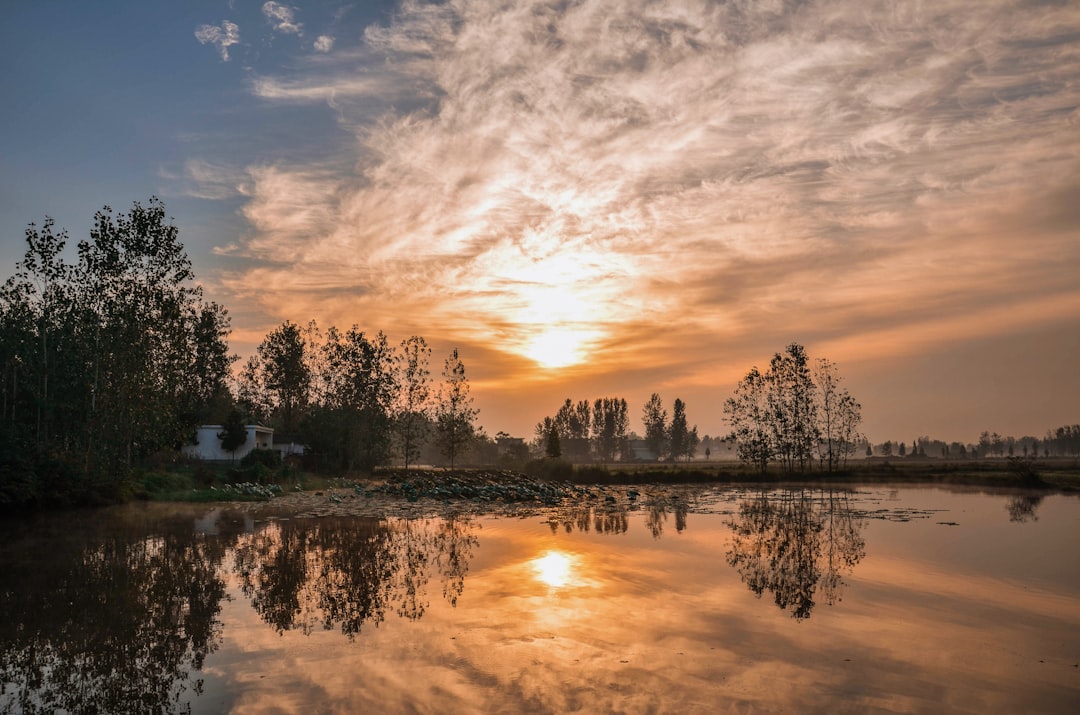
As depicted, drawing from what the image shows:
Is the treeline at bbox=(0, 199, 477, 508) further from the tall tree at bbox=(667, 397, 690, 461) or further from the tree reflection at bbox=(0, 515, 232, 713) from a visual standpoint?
the tall tree at bbox=(667, 397, 690, 461)

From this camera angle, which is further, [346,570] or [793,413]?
[793,413]

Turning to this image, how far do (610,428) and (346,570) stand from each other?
157m

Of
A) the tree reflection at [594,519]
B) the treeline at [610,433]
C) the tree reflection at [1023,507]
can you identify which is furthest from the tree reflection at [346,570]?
the treeline at [610,433]

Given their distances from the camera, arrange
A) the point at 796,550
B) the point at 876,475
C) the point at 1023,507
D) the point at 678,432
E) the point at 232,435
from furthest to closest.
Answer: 1. the point at 678,432
2. the point at 876,475
3. the point at 232,435
4. the point at 1023,507
5. the point at 796,550

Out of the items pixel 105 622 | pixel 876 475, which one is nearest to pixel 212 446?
pixel 105 622

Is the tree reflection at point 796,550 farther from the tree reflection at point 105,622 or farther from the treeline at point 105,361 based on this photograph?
the treeline at point 105,361

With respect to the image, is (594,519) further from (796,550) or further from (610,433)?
(610,433)

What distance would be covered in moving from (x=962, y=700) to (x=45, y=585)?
17286mm

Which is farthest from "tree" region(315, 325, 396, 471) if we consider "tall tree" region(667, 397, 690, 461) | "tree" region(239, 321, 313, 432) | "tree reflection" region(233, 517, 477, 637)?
"tall tree" region(667, 397, 690, 461)

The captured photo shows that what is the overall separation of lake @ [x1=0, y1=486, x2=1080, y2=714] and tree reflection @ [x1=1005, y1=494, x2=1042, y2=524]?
15.5 feet

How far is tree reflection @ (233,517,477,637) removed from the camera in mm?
12633

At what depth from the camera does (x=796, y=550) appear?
20.7 m

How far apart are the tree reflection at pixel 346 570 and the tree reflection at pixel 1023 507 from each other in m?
23.7

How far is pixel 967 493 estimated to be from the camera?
45.4m
